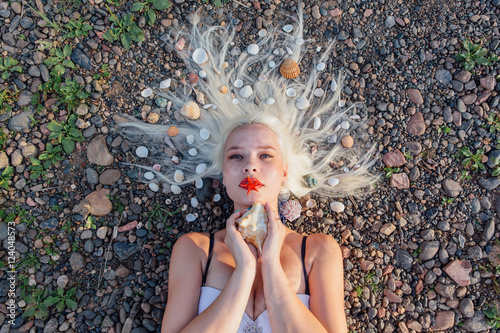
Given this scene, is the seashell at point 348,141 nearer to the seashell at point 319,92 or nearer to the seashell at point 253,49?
the seashell at point 319,92

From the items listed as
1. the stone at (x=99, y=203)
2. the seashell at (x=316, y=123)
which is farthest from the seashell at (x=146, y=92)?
the seashell at (x=316, y=123)

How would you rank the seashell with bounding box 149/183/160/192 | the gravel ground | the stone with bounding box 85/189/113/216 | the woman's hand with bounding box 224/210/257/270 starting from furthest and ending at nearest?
the seashell with bounding box 149/183/160/192
the stone with bounding box 85/189/113/216
the gravel ground
the woman's hand with bounding box 224/210/257/270

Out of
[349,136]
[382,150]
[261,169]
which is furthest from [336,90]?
[261,169]

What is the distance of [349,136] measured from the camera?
4.41m

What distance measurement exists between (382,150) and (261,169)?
1.76 metres

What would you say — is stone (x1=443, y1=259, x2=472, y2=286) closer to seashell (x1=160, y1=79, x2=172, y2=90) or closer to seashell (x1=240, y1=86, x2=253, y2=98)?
seashell (x1=240, y1=86, x2=253, y2=98)

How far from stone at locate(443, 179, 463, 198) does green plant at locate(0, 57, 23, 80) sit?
201 inches

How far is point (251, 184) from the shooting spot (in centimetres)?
336

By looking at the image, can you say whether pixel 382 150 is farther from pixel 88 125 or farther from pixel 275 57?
pixel 88 125

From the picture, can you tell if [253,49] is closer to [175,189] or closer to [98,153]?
[175,189]

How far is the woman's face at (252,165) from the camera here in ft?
11.2

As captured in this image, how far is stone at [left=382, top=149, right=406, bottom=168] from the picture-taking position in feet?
14.3

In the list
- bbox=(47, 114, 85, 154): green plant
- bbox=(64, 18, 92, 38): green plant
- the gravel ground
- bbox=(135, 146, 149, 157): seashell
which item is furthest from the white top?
bbox=(64, 18, 92, 38): green plant

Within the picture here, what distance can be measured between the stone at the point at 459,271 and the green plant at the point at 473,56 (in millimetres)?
2300
